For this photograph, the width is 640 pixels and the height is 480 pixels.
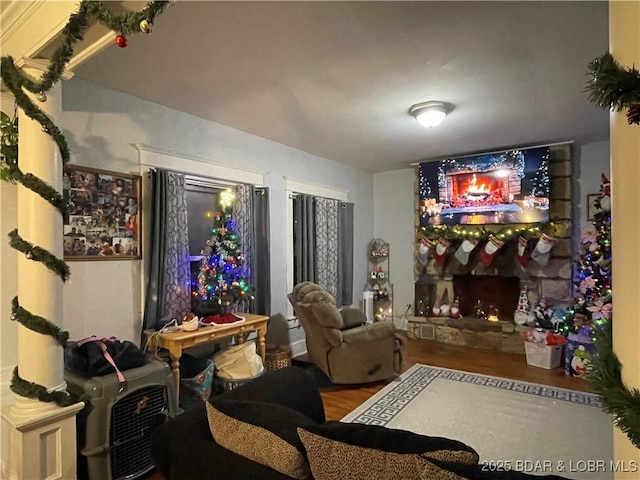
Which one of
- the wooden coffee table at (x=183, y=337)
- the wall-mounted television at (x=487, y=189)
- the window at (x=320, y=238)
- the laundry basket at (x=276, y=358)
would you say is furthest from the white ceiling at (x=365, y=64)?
the laundry basket at (x=276, y=358)

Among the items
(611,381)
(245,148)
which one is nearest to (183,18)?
(245,148)

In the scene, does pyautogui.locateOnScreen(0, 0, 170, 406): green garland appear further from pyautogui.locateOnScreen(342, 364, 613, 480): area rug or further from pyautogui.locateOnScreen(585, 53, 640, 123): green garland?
pyautogui.locateOnScreen(342, 364, 613, 480): area rug

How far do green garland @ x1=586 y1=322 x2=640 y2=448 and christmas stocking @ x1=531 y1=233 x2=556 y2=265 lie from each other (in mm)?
4365

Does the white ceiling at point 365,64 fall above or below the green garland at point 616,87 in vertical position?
above

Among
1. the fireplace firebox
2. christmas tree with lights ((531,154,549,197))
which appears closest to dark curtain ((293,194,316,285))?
the fireplace firebox

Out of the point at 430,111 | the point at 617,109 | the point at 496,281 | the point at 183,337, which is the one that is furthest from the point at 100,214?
the point at 496,281

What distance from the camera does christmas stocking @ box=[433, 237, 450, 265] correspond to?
527 centimetres

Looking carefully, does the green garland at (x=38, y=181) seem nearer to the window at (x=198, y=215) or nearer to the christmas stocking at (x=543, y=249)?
the window at (x=198, y=215)

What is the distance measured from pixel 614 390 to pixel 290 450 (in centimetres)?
84

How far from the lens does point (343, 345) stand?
138 inches

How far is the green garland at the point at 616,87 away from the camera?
1.92 ft

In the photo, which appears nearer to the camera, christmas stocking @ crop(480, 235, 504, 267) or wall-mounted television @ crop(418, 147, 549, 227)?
wall-mounted television @ crop(418, 147, 549, 227)

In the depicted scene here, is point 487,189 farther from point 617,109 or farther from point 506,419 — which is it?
point 617,109

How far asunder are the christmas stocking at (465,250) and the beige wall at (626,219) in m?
4.53
